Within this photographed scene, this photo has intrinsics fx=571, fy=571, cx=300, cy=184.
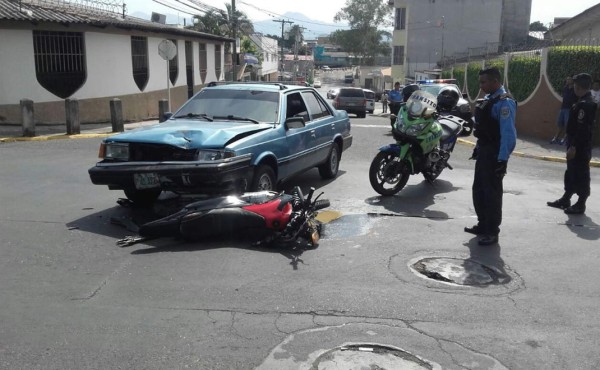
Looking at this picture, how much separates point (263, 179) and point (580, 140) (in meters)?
4.15

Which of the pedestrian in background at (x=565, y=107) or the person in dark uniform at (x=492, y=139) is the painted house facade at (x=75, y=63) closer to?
the pedestrian in background at (x=565, y=107)

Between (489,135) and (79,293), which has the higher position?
(489,135)

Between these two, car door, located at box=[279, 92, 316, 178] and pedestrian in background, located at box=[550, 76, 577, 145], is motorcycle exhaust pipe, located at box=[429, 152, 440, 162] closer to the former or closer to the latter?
car door, located at box=[279, 92, 316, 178]

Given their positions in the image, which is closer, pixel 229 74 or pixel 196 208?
pixel 196 208

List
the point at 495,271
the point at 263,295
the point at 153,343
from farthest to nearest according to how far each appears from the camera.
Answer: the point at 495,271 < the point at 263,295 < the point at 153,343

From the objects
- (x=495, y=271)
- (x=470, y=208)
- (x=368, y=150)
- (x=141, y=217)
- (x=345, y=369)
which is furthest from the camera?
(x=368, y=150)

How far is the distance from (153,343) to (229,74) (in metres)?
39.6

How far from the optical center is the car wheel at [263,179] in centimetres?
673

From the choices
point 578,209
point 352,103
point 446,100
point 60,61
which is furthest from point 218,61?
point 578,209

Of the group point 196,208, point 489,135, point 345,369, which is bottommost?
point 345,369

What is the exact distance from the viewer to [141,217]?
6.85 m

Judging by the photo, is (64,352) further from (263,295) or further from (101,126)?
(101,126)

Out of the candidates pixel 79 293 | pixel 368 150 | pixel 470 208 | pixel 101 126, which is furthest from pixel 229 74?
pixel 79 293

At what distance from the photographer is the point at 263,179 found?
7.00 m
